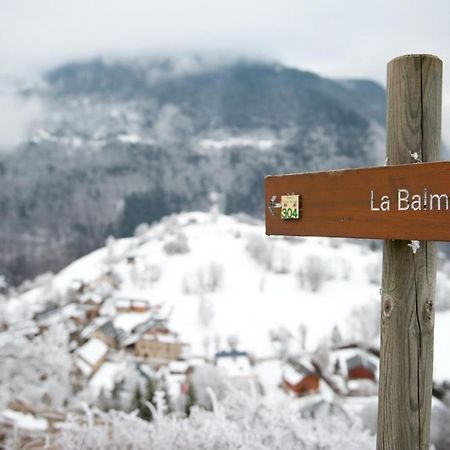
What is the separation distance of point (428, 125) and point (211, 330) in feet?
112

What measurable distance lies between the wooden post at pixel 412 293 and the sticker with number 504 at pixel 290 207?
1.00 feet

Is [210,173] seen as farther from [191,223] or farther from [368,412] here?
[368,412]

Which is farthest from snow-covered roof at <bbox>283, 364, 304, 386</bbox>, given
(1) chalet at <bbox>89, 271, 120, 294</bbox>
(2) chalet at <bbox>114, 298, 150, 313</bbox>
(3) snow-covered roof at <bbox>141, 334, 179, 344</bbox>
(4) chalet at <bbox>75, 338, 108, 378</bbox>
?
(1) chalet at <bbox>89, 271, 120, 294</bbox>

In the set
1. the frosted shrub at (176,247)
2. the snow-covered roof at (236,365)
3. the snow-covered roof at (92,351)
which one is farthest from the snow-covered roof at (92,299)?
the frosted shrub at (176,247)

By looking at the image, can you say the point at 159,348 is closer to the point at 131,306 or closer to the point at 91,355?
the point at 91,355

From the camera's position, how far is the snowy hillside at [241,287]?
31.8 m

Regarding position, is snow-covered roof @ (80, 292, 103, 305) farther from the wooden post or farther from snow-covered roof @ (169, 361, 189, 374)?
the wooden post

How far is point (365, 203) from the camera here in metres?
1.31

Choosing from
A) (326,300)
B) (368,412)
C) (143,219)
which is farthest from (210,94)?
(368,412)

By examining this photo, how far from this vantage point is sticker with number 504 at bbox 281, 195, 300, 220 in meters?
1.49

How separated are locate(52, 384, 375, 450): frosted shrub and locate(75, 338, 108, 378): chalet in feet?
64.8

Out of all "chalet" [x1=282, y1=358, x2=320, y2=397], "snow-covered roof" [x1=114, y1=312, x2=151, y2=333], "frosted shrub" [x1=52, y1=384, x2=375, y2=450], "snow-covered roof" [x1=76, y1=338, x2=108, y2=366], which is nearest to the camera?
"frosted shrub" [x1=52, y1=384, x2=375, y2=450]

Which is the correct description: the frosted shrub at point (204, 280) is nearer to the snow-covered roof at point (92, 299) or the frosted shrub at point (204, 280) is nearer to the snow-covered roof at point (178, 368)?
the snow-covered roof at point (92, 299)

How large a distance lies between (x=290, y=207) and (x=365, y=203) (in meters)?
0.26
